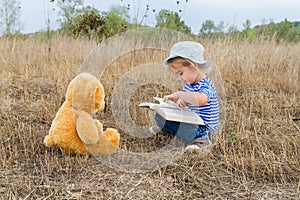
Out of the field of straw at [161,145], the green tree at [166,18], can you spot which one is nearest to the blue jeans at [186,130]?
the field of straw at [161,145]

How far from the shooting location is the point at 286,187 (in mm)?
1633

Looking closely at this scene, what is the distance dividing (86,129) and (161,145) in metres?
0.56

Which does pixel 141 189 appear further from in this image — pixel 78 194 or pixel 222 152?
pixel 222 152

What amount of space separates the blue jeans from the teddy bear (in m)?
0.42

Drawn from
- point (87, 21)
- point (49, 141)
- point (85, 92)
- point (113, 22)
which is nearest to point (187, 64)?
point (85, 92)

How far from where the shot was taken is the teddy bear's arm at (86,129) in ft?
5.61

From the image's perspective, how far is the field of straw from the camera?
5.11ft

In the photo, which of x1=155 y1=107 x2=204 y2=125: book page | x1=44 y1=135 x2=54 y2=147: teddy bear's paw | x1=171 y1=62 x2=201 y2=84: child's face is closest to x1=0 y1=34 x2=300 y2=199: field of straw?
x1=44 y1=135 x2=54 y2=147: teddy bear's paw

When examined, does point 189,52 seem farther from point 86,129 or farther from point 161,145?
point 86,129

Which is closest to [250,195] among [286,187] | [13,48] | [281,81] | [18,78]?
[286,187]

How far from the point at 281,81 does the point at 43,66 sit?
247 centimetres

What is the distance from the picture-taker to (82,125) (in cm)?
171

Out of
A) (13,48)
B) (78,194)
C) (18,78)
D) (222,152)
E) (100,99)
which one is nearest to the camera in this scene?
(78,194)

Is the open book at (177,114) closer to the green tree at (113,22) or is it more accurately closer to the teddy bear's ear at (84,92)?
the teddy bear's ear at (84,92)
